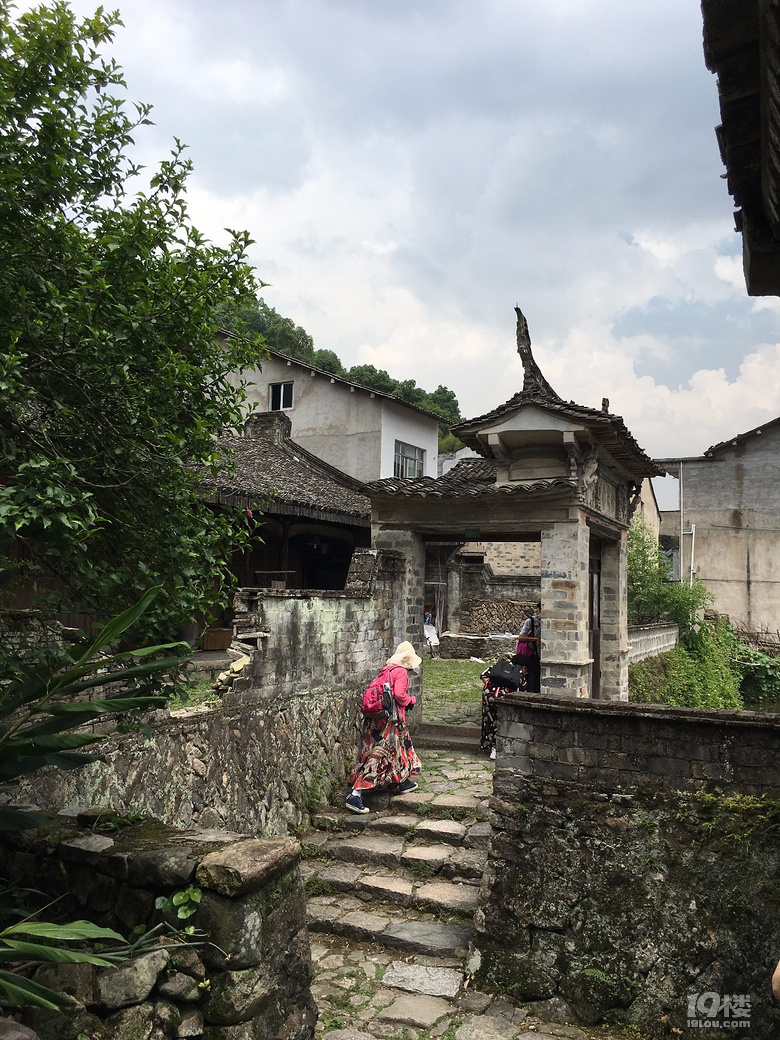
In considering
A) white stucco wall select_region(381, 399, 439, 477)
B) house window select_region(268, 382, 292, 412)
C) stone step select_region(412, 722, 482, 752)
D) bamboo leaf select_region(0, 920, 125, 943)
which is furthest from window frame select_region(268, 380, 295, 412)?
bamboo leaf select_region(0, 920, 125, 943)

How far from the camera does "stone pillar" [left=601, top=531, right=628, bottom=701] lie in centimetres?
1309

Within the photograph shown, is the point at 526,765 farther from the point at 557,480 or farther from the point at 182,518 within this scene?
the point at 557,480

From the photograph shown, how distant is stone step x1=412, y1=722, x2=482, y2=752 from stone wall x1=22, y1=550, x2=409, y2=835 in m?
1.43

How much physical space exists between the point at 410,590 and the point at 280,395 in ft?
46.5

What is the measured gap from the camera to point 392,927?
6.13m

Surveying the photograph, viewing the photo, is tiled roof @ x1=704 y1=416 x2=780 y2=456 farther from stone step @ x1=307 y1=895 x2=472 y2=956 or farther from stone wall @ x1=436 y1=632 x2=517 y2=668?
stone step @ x1=307 y1=895 x2=472 y2=956

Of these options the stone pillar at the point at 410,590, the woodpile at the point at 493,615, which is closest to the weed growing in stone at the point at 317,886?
the stone pillar at the point at 410,590

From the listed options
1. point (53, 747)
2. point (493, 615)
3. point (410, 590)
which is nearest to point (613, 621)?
point (410, 590)

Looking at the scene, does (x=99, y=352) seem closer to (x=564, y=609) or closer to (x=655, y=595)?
(x=564, y=609)

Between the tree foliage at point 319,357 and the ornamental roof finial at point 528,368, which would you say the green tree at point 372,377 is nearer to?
the tree foliage at point 319,357

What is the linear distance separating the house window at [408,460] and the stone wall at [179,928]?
765 inches

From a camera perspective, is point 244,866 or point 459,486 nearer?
point 244,866

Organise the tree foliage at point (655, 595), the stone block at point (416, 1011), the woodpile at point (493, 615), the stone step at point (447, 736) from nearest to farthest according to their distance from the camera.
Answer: the stone block at point (416, 1011) < the stone step at point (447, 736) < the tree foliage at point (655, 595) < the woodpile at point (493, 615)

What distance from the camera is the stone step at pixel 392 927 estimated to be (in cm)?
582
